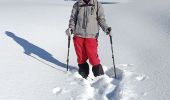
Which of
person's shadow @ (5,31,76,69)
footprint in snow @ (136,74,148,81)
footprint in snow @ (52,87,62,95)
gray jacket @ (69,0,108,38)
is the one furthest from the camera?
person's shadow @ (5,31,76,69)

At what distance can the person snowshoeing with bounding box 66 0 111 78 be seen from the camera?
8.04 meters

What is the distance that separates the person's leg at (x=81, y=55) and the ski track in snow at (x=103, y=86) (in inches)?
4.3

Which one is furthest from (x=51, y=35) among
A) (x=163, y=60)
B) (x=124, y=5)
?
(x=124, y=5)

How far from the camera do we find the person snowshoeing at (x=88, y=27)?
8039 millimetres

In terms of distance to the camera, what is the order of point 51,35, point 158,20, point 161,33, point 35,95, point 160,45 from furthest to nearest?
point 158,20 → point 51,35 → point 161,33 → point 160,45 → point 35,95

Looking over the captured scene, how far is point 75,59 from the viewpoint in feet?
31.3

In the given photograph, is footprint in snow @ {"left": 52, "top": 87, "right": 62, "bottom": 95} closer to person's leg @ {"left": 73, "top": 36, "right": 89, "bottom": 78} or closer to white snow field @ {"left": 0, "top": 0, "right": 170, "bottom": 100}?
white snow field @ {"left": 0, "top": 0, "right": 170, "bottom": 100}

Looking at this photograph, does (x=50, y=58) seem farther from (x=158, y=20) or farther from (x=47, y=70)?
(x=158, y=20)

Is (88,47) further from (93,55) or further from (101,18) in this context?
(101,18)

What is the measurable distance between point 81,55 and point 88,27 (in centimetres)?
62

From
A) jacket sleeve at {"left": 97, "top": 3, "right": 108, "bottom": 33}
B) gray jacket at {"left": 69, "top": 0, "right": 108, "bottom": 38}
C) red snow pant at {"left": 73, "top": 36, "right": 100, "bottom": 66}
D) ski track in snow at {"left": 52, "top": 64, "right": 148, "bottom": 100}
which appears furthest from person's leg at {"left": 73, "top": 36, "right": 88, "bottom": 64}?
jacket sleeve at {"left": 97, "top": 3, "right": 108, "bottom": 33}

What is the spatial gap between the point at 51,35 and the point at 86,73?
345 cm

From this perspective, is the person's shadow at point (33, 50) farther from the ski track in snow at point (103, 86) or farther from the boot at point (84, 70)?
the ski track in snow at point (103, 86)

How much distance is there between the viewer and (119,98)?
6.61 m
